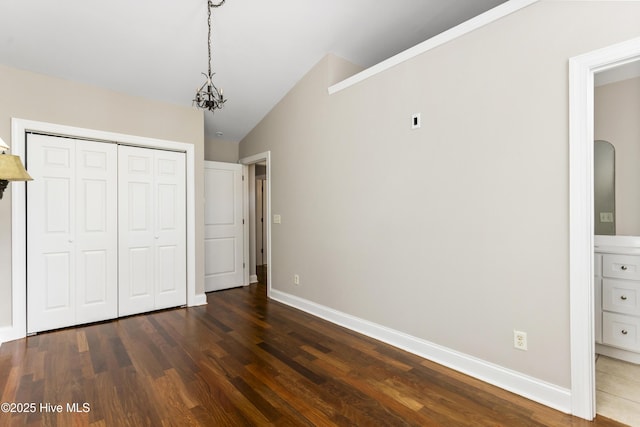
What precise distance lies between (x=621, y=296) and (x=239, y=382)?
3.09 metres

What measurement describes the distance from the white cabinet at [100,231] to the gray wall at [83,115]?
18cm

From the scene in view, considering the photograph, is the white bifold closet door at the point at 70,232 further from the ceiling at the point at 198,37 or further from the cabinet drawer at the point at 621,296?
the cabinet drawer at the point at 621,296

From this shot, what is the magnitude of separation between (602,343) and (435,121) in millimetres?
2332

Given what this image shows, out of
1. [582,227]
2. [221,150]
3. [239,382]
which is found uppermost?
[221,150]

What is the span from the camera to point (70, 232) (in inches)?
130

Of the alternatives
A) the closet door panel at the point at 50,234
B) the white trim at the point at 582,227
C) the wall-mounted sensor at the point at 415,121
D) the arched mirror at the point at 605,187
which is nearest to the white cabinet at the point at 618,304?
the arched mirror at the point at 605,187

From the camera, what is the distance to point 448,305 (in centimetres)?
251

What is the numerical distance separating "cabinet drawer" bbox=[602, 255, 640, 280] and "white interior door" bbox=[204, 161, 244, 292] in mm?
4392

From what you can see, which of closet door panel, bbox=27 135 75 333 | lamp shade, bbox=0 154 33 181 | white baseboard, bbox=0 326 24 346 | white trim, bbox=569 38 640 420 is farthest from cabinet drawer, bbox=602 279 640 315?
white baseboard, bbox=0 326 24 346

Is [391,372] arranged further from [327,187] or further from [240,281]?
[240,281]

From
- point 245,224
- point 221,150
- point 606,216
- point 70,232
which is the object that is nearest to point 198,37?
point 221,150

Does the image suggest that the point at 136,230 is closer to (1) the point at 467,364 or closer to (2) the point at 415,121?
(2) the point at 415,121

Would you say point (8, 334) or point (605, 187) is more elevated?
point (605, 187)

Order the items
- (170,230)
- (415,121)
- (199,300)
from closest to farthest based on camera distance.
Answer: (415,121)
(170,230)
(199,300)
